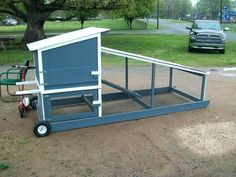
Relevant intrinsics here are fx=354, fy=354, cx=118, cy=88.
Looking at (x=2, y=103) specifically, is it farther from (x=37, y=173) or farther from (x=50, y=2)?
(x=50, y=2)

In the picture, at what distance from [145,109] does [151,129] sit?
789 mm

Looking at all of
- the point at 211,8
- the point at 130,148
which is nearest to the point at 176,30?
the point at 130,148

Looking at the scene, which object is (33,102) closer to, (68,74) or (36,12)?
(68,74)

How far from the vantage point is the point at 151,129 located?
6.14m

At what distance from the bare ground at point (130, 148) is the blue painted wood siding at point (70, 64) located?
2.81 feet

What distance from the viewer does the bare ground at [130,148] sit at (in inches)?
183

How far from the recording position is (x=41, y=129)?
18.9ft

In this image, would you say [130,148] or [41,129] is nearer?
[130,148]

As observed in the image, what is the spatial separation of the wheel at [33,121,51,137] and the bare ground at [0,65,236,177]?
0.10 metres

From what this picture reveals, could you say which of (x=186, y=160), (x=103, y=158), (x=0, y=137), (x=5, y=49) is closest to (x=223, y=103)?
(x=186, y=160)

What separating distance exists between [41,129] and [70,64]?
3.81ft

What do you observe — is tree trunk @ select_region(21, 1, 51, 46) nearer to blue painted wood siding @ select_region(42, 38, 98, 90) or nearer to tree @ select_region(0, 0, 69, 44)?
tree @ select_region(0, 0, 69, 44)

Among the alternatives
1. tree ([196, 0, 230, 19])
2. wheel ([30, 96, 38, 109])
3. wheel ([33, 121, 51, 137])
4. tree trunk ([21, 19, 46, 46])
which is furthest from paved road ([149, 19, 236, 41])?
tree ([196, 0, 230, 19])

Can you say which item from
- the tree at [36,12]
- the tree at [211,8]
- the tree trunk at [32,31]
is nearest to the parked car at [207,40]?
the tree at [36,12]
